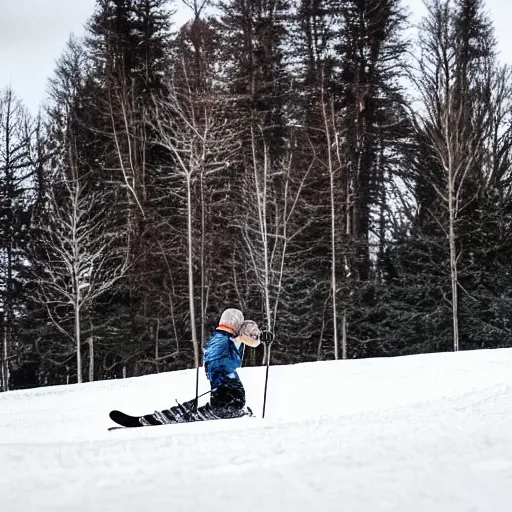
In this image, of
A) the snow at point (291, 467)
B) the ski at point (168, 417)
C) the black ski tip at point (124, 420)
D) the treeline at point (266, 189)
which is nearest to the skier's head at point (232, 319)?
the ski at point (168, 417)

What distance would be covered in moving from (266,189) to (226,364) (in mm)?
14132

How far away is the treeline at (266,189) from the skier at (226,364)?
37.8 ft

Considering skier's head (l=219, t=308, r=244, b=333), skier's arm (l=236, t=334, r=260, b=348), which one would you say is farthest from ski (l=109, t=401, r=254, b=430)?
skier's head (l=219, t=308, r=244, b=333)

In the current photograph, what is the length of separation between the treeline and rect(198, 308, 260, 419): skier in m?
11.5

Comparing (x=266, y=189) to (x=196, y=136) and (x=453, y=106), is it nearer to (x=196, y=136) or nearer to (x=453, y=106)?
(x=196, y=136)

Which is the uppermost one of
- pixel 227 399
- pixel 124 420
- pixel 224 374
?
pixel 224 374

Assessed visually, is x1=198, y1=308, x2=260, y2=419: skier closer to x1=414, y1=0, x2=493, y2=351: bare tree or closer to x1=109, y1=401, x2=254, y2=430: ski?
x1=109, y1=401, x2=254, y2=430: ski

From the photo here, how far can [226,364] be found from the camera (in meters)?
8.87

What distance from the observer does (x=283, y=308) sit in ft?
80.1

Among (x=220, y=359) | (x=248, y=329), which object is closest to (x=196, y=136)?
(x=248, y=329)

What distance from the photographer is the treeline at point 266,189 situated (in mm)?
22859

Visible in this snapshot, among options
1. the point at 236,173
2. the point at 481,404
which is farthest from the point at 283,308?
the point at 481,404

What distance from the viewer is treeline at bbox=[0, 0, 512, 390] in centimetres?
2286

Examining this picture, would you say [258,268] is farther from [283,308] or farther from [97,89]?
[97,89]
